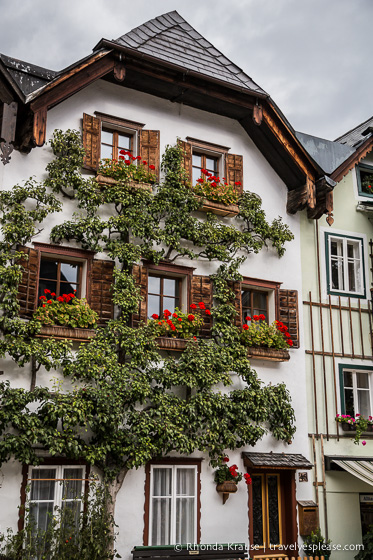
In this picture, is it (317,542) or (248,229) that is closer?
(317,542)

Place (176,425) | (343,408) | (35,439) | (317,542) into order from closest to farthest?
(35,439) → (176,425) → (317,542) → (343,408)

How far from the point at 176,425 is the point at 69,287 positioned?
322cm

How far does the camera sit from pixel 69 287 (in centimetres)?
1295

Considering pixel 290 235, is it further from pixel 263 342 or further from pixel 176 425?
pixel 176 425

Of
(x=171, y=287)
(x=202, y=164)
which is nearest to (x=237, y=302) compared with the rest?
(x=171, y=287)

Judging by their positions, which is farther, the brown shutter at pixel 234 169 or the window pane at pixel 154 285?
the brown shutter at pixel 234 169

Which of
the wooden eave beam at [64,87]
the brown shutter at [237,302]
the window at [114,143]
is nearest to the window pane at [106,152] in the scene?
the window at [114,143]

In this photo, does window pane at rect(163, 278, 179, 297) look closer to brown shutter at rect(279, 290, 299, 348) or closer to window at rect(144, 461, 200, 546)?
brown shutter at rect(279, 290, 299, 348)

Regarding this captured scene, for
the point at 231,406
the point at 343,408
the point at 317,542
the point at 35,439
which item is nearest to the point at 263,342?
the point at 231,406

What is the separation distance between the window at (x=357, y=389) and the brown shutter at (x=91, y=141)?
22.9 feet

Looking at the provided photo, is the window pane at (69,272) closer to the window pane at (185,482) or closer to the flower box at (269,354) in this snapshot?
the flower box at (269,354)

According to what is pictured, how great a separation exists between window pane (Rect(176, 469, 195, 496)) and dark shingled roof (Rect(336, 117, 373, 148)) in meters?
8.97

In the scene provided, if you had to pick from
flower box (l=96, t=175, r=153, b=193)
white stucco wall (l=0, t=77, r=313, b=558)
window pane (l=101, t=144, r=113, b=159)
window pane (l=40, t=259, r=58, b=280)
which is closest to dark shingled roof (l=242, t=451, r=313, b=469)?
white stucco wall (l=0, t=77, r=313, b=558)

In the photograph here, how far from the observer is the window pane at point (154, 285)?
13.8m
